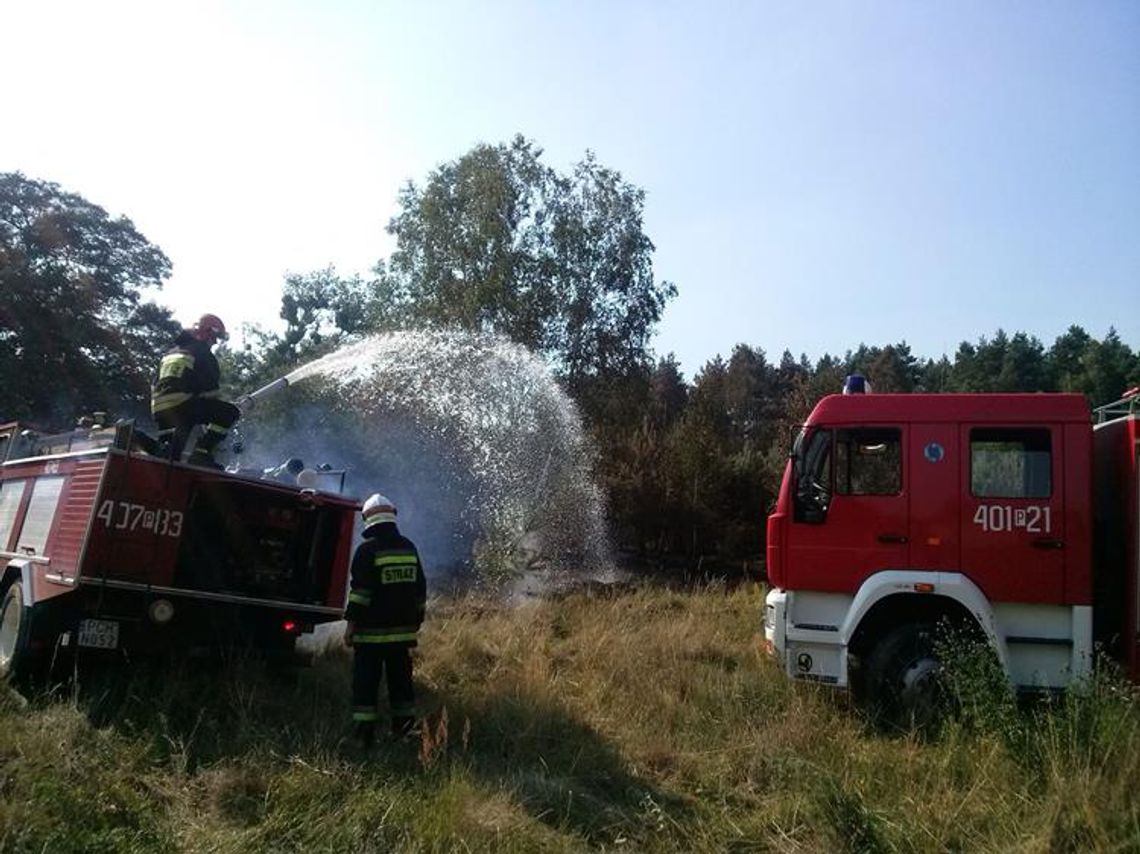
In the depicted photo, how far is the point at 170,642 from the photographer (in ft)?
23.3

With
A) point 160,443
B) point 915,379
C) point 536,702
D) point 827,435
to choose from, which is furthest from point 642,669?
point 915,379

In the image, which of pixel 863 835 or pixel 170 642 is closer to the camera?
pixel 863 835

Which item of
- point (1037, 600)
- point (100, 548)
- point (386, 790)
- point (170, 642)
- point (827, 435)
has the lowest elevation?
point (386, 790)

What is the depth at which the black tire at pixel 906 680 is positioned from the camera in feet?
23.5

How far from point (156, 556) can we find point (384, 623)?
1.69m

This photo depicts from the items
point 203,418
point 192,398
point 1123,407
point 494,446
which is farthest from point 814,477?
point 494,446

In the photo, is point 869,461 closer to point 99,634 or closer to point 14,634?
point 99,634

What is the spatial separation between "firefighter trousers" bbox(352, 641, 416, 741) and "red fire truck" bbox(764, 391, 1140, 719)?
2.92 m

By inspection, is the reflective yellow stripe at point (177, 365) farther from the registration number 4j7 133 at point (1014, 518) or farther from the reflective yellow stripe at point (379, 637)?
the registration number 4j7 133 at point (1014, 518)

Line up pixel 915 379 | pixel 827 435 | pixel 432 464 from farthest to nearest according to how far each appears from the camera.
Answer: pixel 915 379 < pixel 432 464 < pixel 827 435

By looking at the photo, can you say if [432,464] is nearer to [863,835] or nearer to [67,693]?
[67,693]

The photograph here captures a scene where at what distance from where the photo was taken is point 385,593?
6871 mm

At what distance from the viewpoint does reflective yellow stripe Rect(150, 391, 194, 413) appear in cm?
777

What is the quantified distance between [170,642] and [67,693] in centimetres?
83
